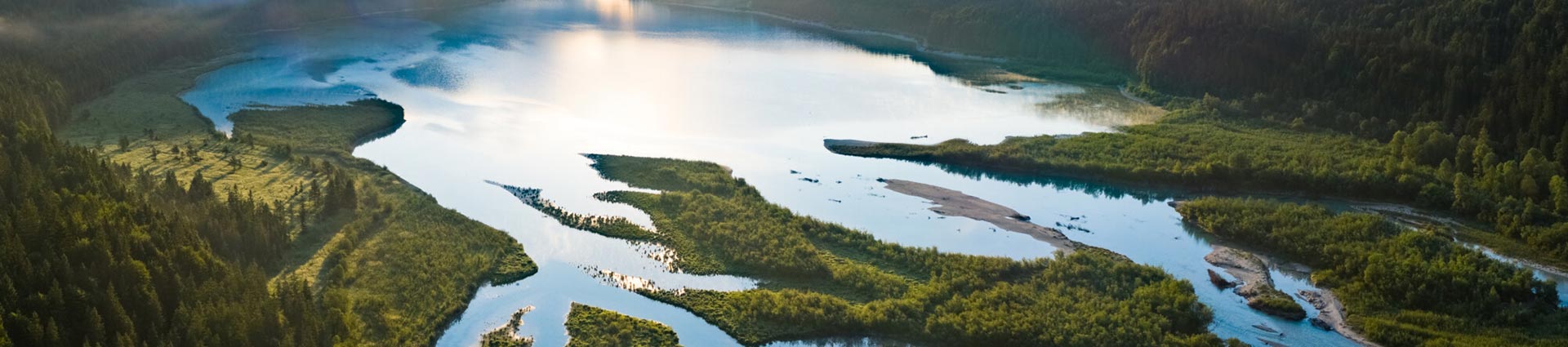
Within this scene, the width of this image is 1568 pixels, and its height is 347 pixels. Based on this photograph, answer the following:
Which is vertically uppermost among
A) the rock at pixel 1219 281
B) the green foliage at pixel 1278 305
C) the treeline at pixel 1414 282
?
the treeline at pixel 1414 282

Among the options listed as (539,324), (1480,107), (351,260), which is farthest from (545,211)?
(1480,107)

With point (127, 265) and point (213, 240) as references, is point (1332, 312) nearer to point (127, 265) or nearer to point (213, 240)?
point (127, 265)

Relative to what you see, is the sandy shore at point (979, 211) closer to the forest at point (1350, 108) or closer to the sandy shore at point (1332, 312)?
the forest at point (1350, 108)

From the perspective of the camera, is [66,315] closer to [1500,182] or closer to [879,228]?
[879,228]

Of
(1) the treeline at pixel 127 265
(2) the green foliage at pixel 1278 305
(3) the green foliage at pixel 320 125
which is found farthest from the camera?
(3) the green foliage at pixel 320 125

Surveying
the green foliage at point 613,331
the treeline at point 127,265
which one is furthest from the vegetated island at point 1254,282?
the treeline at point 127,265
